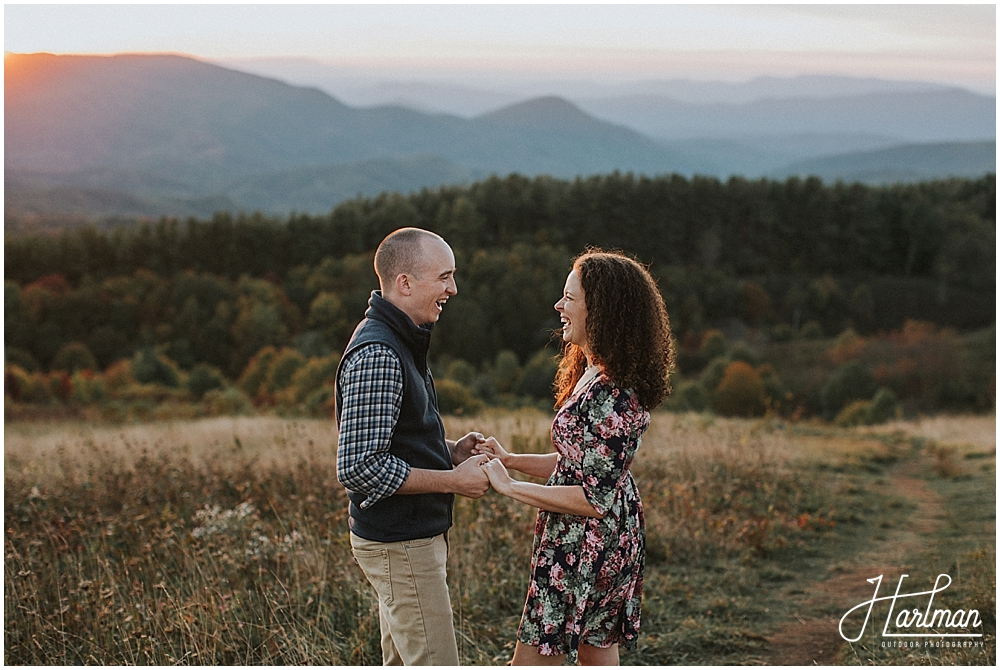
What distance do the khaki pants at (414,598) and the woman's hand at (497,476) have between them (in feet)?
1.20

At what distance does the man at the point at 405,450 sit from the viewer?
3.05 metres

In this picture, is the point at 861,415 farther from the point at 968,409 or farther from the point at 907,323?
the point at 907,323

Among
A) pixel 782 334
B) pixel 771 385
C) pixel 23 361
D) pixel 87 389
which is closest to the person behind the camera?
pixel 771 385

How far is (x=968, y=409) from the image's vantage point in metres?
41.6

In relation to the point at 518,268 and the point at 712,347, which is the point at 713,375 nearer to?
the point at 712,347

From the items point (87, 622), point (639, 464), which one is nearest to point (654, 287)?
point (87, 622)

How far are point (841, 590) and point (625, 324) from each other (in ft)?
14.5

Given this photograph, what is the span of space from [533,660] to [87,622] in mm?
2901

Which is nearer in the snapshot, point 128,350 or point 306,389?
point 306,389

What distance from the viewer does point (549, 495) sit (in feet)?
10.3

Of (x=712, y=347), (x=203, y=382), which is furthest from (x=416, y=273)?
(x=712, y=347)

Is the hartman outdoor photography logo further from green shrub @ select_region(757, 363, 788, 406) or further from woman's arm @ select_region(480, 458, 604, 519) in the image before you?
green shrub @ select_region(757, 363, 788, 406)

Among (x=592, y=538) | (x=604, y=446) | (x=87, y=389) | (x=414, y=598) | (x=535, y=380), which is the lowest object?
(x=87, y=389)

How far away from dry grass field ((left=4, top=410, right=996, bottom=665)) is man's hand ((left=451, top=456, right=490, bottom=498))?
1933 mm
